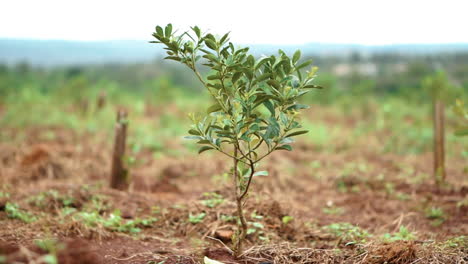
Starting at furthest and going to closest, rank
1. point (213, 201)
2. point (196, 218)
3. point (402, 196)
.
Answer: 1. point (402, 196)
2. point (213, 201)
3. point (196, 218)

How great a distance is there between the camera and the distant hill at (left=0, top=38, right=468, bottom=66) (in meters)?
12.8

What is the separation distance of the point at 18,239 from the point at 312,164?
4.29m

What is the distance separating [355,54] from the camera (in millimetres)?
14172

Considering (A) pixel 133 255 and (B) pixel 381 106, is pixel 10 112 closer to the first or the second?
(A) pixel 133 255

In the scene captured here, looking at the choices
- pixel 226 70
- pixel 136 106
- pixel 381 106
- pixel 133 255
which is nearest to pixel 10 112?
pixel 136 106

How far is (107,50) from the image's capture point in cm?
1409

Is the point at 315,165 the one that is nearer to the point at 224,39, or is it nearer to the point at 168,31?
the point at 224,39

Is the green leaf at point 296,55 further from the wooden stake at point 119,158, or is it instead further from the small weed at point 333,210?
the wooden stake at point 119,158

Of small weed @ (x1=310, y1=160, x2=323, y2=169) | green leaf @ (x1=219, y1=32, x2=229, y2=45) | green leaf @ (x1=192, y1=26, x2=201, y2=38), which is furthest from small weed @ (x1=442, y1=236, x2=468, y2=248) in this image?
small weed @ (x1=310, y1=160, x2=323, y2=169)

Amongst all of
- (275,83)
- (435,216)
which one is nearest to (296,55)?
(275,83)

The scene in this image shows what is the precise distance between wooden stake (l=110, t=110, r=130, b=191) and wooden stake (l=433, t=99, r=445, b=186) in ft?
10.3

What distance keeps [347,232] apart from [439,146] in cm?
217

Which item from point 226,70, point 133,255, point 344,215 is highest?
point 226,70

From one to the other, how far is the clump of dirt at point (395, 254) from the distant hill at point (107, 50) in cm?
1052
